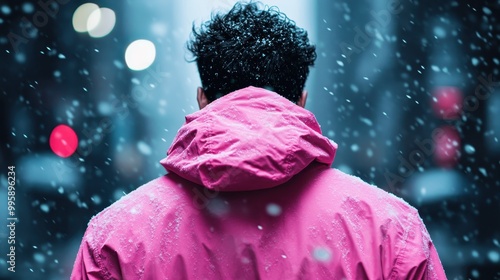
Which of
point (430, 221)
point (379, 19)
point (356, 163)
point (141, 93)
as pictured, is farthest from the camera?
point (141, 93)

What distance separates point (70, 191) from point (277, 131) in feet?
66.8

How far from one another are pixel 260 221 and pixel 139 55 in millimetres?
29613

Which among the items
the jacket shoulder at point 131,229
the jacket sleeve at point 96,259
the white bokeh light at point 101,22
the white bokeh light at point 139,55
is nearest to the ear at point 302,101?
the jacket shoulder at point 131,229

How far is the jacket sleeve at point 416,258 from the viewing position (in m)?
1.88

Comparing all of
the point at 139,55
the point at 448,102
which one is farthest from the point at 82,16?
the point at 448,102

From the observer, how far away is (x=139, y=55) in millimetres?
30688

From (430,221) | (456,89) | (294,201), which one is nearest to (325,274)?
(294,201)

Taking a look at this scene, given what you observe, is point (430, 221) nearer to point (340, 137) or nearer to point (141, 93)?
point (340, 137)

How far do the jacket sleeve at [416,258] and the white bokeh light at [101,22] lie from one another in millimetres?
24650

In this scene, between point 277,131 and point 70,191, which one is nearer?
point 277,131

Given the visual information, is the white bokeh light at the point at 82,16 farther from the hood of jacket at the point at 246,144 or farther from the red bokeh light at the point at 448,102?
the hood of jacket at the point at 246,144

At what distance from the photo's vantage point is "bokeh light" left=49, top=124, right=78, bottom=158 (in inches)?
874

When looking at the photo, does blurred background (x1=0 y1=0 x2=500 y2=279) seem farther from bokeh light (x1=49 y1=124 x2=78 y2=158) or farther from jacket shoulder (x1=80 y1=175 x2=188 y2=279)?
jacket shoulder (x1=80 y1=175 x2=188 y2=279)

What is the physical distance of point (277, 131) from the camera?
1.81m
